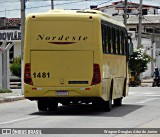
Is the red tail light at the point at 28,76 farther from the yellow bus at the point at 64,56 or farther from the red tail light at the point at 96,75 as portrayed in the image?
the red tail light at the point at 96,75

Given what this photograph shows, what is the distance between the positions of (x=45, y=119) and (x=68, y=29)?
3361mm

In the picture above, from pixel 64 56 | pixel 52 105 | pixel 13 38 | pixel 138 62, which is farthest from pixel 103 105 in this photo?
pixel 13 38

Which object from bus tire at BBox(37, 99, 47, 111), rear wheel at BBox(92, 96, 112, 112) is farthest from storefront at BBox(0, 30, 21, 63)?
rear wheel at BBox(92, 96, 112, 112)

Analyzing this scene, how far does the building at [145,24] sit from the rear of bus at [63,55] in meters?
42.2

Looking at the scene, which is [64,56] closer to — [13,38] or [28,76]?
[28,76]

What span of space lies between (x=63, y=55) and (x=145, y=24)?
300 feet

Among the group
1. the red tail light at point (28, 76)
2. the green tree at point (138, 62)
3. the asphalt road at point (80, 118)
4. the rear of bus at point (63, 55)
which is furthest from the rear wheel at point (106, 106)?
the green tree at point (138, 62)

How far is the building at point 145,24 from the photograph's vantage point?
7706 cm

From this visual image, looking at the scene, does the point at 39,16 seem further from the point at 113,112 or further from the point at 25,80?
the point at 113,112

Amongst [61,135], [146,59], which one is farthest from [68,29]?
[146,59]

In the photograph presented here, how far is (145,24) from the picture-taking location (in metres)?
111

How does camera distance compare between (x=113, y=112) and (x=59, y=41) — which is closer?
(x=59, y=41)

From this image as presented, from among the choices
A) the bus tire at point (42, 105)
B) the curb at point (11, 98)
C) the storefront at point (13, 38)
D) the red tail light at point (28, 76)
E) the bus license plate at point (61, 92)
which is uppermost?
the storefront at point (13, 38)

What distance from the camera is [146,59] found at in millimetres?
53531
